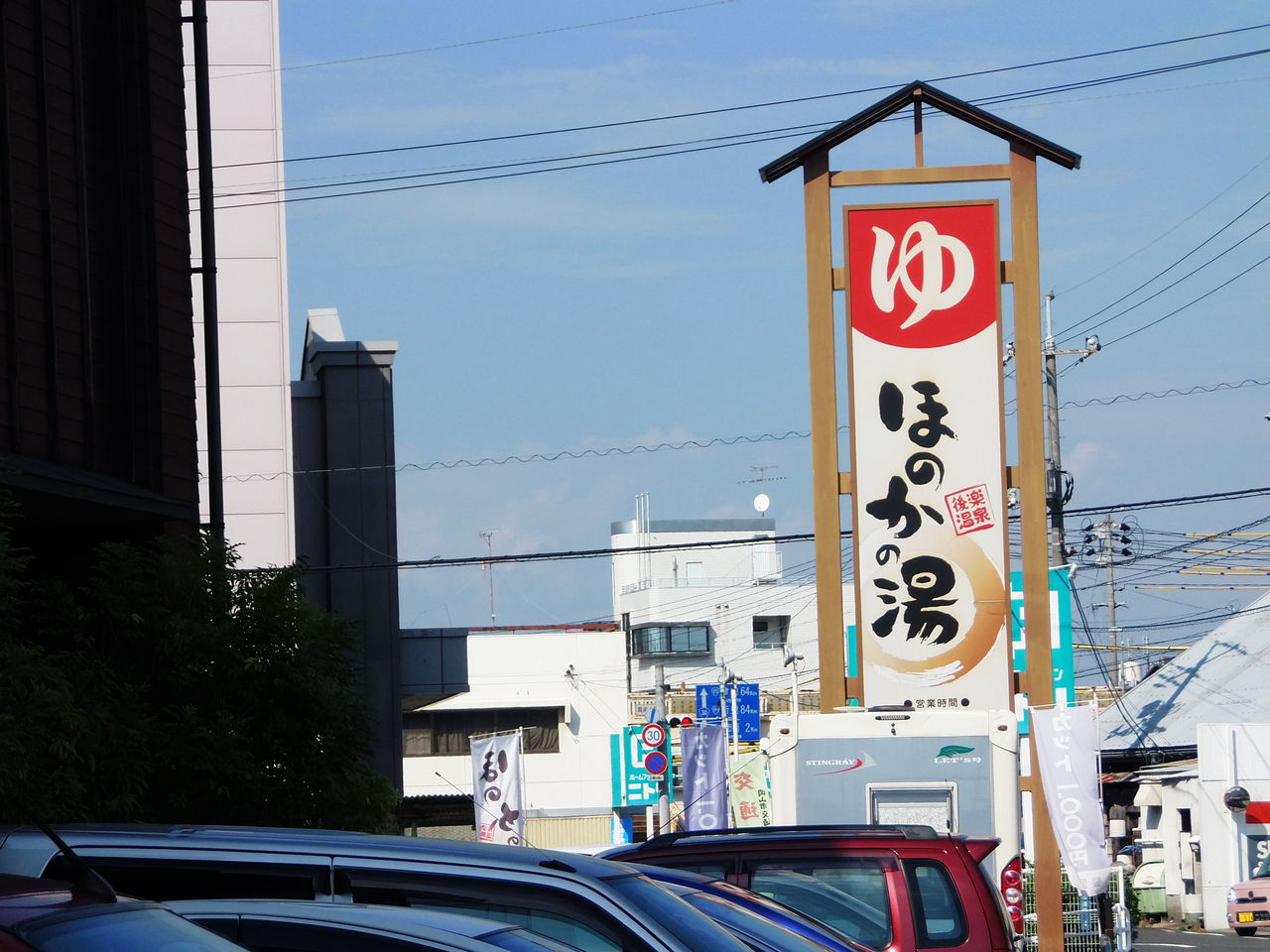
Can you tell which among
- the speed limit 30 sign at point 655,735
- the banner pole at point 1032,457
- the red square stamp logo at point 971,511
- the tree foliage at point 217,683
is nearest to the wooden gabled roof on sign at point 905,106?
the banner pole at point 1032,457

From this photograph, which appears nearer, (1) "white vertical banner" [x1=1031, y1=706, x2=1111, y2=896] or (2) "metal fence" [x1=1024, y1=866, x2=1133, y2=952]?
(1) "white vertical banner" [x1=1031, y1=706, x2=1111, y2=896]

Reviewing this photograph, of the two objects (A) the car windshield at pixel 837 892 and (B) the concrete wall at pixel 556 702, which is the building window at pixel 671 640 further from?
(A) the car windshield at pixel 837 892

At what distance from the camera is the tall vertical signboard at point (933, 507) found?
1600 centimetres

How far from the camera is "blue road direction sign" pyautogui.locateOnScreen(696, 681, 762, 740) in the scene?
147 ft

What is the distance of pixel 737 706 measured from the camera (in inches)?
1754

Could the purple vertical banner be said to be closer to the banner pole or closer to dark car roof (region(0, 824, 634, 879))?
the banner pole

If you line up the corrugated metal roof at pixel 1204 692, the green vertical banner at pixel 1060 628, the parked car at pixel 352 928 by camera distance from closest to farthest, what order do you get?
the parked car at pixel 352 928 < the green vertical banner at pixel 1060 628 < the corrugated metal roof at pixel 1204 692

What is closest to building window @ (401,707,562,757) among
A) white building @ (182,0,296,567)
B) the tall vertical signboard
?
white building @ (182,0,296,567)

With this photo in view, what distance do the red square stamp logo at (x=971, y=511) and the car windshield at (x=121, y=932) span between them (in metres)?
12.5

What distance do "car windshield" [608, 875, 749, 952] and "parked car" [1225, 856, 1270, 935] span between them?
27.7m

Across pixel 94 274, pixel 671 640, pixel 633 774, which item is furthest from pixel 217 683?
pixel 671 640

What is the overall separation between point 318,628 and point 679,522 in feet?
268

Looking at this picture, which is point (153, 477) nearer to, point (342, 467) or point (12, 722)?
point (12, 722)

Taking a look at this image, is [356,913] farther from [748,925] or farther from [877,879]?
[877,879]
